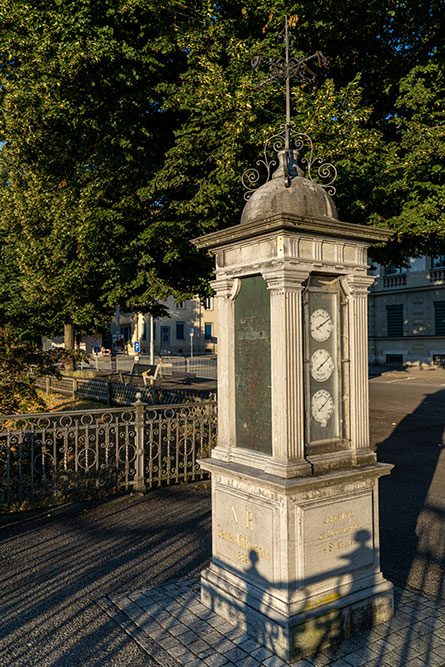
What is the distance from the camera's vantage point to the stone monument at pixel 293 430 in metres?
4.00

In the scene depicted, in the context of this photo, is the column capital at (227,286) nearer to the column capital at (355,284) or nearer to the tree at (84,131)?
the column capital at (355,284)

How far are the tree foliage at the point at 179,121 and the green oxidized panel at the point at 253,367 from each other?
5.80 meters

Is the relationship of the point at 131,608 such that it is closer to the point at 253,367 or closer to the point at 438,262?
the point at 253,367

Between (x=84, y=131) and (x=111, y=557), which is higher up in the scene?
(x=84, y=131)

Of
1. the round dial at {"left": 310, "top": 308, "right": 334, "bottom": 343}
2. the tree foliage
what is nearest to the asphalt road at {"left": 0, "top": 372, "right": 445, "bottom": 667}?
the round dial at {"left": 310, "top": 308, "right": 334, "bottom": 343}

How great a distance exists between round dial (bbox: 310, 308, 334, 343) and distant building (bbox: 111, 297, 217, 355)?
54866 millimetres

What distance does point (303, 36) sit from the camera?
35.7ft

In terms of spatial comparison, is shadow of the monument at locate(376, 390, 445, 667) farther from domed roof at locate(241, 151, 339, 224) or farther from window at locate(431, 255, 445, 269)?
window at locate(431, 255, 445, 269)

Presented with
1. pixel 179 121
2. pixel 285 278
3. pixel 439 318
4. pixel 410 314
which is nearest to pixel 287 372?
pixel 285 278

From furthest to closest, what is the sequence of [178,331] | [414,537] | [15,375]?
[178,331]
[15,375]
[414,537]

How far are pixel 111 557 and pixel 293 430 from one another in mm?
2831

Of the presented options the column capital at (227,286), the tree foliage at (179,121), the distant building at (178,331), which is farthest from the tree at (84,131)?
the distant building at (178,331)

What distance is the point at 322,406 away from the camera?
4418 millimetres

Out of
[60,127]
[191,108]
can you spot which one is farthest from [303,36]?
[60,127]
